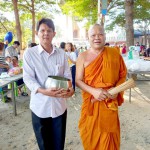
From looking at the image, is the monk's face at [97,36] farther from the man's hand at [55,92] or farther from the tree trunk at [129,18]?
the tree trunk at [129,18]

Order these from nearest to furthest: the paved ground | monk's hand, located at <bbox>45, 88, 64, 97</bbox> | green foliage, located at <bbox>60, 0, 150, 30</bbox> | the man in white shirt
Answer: monk's hand, located at <bbox>45, 88, 64, 97</bbox> → the man in white shirt → the paved ground → green foliage, located at <bbox>60, 0, 150, 30</bbox>

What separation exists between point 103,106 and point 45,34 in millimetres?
963

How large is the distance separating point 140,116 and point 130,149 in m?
1.26

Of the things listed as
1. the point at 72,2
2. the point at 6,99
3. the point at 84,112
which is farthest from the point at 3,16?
the point at 84,112

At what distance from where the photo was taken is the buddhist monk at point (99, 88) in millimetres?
2109

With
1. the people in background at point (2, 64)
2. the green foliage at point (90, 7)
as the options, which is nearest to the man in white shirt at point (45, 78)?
the people in background at point (2, 64)

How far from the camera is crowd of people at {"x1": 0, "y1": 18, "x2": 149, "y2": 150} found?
1.78 meters

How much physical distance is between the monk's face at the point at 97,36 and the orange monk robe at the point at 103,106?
133 mm

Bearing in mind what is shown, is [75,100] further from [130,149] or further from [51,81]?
[51,81]

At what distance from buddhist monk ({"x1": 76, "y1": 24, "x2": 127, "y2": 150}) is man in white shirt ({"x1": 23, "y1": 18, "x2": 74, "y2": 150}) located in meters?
0.34

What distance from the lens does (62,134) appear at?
2.04 metres

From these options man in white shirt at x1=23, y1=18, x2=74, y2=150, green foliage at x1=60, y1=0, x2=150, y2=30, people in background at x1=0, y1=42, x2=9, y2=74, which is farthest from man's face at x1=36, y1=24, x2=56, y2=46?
green foliage at x1=60, y1=0, x2=150, y2=30

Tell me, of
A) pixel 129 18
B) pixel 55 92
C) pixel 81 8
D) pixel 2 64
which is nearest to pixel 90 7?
pixel 81 8

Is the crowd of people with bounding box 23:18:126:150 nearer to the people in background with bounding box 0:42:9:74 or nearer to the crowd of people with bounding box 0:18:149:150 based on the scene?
the crowd of people with bounding box 0:18:149:150
